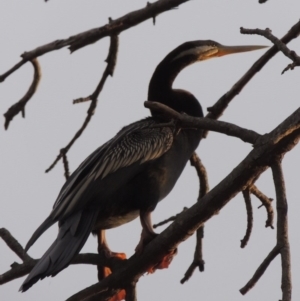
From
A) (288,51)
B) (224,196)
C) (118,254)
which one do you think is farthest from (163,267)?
(288,51)

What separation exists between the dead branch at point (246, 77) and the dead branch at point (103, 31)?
3.05 ft

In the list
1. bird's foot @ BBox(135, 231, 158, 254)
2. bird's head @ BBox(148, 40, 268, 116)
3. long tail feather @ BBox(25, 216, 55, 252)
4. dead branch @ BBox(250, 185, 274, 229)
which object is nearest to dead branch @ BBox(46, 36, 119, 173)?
long tail feather @ BBox(25, 216, 55, 252)

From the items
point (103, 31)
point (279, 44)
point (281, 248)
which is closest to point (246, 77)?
point (279, 44)

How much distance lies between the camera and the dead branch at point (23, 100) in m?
3.40

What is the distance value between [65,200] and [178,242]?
0.98 metres

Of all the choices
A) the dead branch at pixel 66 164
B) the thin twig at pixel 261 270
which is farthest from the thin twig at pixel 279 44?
the dead branch at pixel 66 164

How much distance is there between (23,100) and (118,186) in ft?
3.81

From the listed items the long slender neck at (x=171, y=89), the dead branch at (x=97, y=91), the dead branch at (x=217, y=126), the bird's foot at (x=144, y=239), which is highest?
the long slender neck at (x=171, y=89)

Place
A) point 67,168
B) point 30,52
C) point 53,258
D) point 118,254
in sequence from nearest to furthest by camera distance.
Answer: point 30,52, point 53,258, point 67,168, point 118,254

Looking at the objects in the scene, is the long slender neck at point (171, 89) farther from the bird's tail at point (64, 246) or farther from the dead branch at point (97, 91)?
the dead branch at point (97, 91)

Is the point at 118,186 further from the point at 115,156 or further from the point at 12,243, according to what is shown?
the point at 12,243

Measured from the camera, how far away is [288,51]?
3.03 meters

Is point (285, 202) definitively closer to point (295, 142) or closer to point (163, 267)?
point (295, 142)

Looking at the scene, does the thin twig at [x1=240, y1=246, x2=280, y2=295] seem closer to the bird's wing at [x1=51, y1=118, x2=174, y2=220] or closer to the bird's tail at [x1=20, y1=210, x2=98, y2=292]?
the bird's tail at [x1=20, y1=210, x2=98, y2=292]
